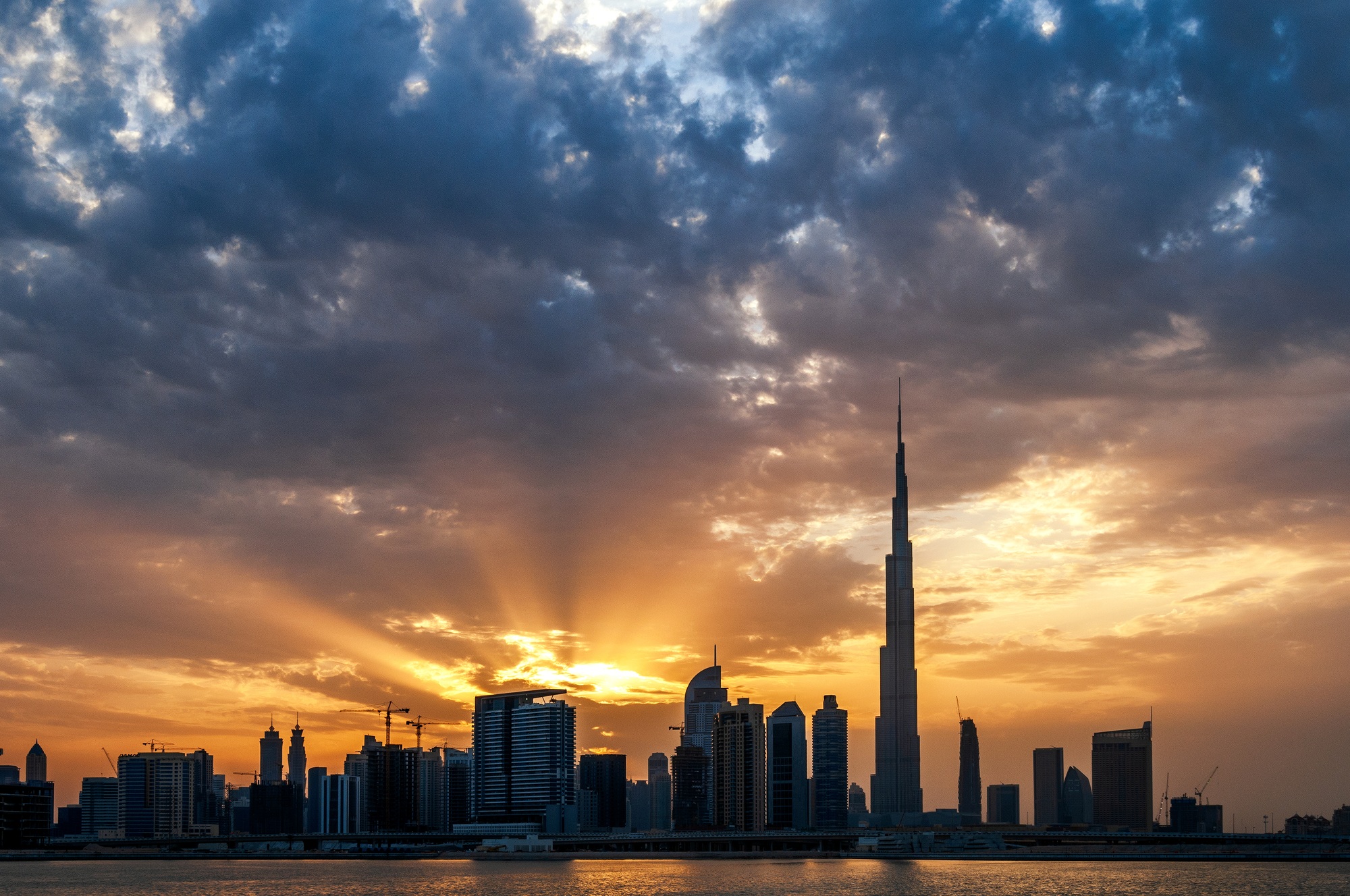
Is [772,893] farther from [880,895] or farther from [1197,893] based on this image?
[1197,893]

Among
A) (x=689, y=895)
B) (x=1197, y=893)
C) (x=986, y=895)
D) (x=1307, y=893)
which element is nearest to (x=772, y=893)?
(x=689, y=895)

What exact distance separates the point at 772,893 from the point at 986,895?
3350 centimetres

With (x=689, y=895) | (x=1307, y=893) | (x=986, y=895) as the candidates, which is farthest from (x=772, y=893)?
(x=1307, y=893)

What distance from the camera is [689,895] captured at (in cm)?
19650

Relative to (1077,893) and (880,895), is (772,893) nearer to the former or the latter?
(880,895)

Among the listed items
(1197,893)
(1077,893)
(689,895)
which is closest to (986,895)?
(1077,893)

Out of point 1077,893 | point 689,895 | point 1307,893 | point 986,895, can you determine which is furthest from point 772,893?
point 1307,893

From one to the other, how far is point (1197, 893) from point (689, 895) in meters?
78.7

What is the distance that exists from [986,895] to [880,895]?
54.3 ft

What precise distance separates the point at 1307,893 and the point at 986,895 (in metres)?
50.1

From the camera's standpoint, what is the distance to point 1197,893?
19838cm

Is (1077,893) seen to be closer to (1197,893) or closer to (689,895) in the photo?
(1197,893)

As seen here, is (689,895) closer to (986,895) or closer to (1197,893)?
(986,895)

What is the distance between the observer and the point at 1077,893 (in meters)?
198
